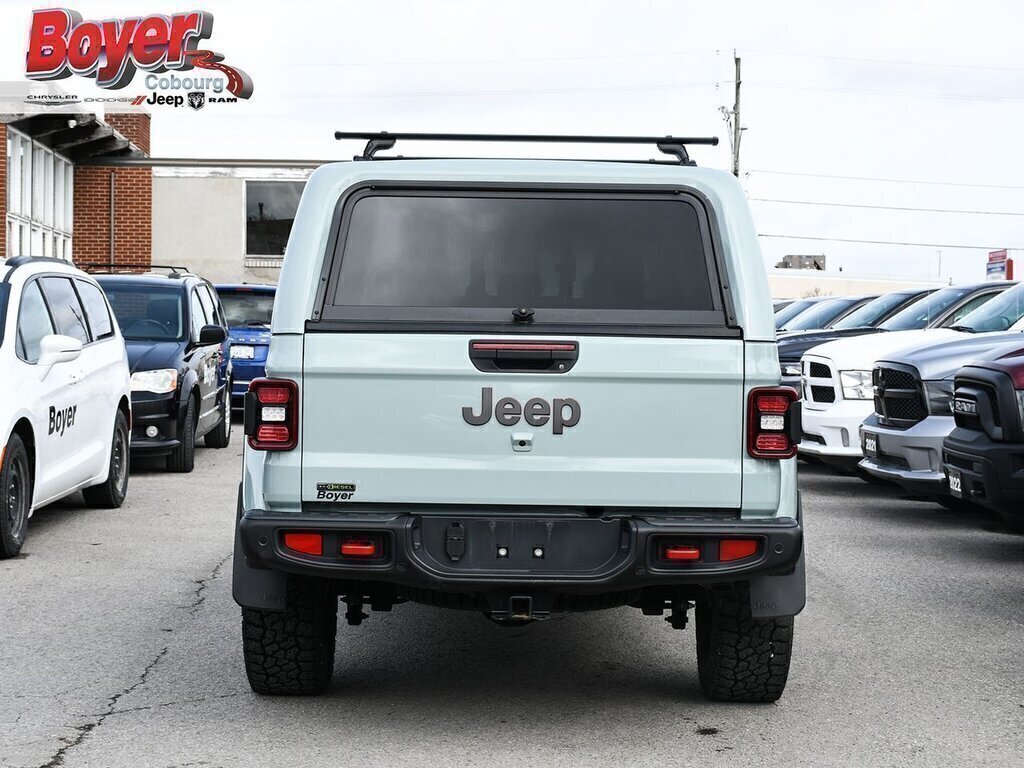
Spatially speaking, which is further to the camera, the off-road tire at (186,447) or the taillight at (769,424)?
the off-road tire at (186,447)

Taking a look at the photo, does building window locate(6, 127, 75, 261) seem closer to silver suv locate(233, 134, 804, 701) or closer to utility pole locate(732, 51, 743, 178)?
silver suv locate(233, 134, 804, 701)

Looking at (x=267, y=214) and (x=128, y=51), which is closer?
(x=128, y=51)

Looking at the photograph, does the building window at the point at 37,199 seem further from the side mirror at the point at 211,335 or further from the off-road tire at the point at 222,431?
the side mirror at the point at 211,335

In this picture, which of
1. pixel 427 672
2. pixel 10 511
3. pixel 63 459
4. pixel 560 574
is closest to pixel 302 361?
pixel 560 574

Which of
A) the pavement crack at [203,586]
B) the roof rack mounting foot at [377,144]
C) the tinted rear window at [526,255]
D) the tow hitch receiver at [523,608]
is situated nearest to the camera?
the tow hitch receiver at [523,608]

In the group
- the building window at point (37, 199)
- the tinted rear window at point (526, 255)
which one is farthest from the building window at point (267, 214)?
the tinted rear window at point (526, 255)

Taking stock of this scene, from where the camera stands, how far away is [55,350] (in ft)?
29.7

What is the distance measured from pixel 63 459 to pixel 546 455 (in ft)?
17.9


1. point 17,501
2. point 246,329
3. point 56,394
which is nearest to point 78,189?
point 246,329

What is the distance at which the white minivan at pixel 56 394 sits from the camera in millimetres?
8641

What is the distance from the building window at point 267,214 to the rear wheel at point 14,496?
22538mm

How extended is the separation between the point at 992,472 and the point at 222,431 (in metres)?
9.58

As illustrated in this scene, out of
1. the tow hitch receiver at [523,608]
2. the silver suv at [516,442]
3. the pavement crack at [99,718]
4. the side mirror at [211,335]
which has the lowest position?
the pavement crack at [99,718]

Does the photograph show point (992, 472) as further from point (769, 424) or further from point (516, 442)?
point (516, 442)
